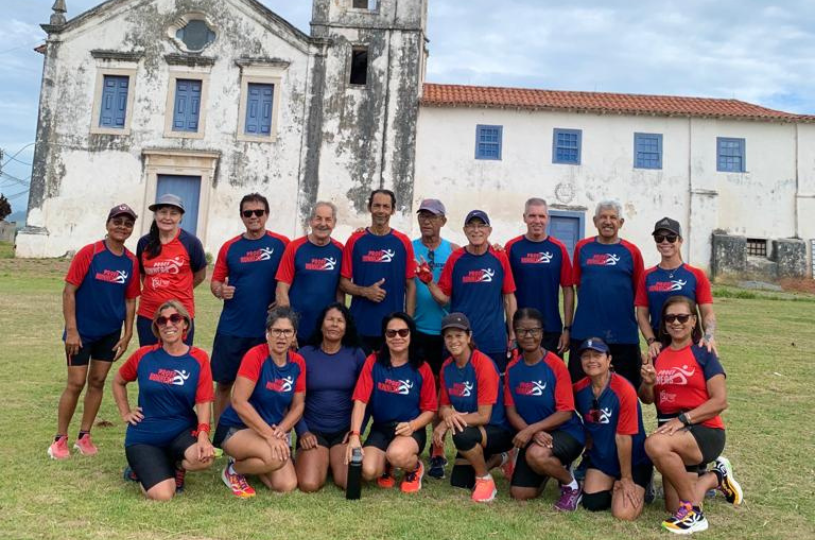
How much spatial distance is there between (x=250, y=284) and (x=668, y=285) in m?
3.22

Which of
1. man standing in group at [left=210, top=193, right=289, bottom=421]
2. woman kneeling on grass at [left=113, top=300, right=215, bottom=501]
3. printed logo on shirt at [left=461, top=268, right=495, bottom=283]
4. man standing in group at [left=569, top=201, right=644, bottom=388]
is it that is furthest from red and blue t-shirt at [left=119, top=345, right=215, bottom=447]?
man standing in group at [left=569, top=201, right=644, bottom=388]

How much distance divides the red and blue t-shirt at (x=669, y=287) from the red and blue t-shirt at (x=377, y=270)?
1.79 metres

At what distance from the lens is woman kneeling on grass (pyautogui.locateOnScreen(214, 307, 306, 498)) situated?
14.0 feet

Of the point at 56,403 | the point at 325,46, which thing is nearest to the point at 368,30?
the point at 325,46

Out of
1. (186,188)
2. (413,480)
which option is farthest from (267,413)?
(186,188)

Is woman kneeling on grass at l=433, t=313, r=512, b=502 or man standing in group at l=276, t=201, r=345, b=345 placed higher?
man standing in group at l=276, t=201, r=345, b=345

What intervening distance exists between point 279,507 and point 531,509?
1573 mm

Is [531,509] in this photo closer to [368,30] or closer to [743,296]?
[743,296]

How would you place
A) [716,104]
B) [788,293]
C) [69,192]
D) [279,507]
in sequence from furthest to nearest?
[716,104], [69,192], [788,293], [279,507]

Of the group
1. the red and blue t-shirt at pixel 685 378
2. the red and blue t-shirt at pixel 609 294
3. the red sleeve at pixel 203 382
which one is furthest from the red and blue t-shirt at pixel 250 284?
the red and blue t-shirt at pixel 685 378

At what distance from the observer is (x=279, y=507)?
3.98m

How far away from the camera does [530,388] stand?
4516mm

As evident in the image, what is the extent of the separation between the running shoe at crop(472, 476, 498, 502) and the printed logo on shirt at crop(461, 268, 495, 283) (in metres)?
1.49

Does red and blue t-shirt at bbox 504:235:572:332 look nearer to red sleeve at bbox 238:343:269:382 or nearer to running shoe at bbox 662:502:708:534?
running shoe at bbox 662:502:708:534
